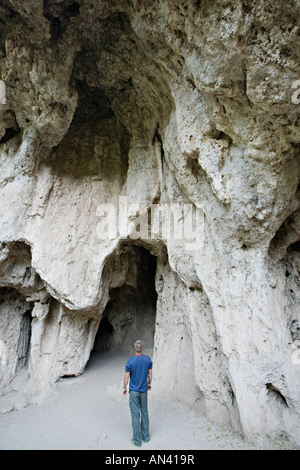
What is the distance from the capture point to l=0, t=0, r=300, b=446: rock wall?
3305 millimetres

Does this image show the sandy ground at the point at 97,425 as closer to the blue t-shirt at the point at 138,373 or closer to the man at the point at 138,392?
the man at the point at 138,392

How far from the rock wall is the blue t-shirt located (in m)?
1.23

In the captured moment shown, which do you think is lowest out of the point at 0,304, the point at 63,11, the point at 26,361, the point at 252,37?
the point at 26,361

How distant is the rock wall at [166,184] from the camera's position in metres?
3.30

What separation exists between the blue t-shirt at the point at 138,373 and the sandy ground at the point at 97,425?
2.54ft

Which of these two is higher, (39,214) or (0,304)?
(39,214)

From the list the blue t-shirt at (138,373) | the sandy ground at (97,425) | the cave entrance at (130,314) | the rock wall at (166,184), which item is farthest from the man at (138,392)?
the cave entrance at (130,314)

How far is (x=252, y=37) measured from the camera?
114 inches

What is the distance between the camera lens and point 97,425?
13.6 ft

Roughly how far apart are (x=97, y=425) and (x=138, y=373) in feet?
5.08

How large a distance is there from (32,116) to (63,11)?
1.82 meters

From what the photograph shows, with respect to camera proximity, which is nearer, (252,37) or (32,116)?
(252,37)
